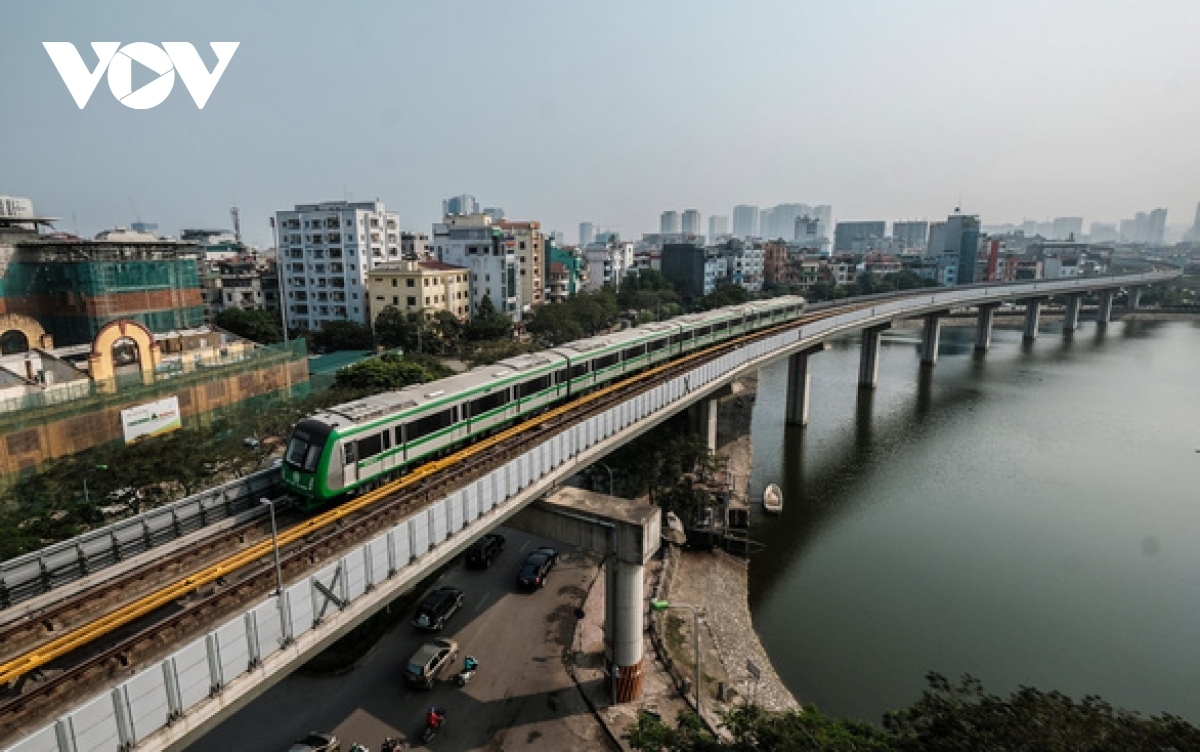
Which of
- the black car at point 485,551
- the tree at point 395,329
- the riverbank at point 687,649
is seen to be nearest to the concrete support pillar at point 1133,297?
the tree at point 395,329

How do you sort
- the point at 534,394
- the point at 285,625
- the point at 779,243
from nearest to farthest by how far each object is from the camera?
1. the point at 285,625
2. the point at 534,394
3. the point at 779,243

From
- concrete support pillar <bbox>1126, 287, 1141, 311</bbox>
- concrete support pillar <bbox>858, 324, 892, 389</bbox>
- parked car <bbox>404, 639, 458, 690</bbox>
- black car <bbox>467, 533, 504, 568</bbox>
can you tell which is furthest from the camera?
concrete support pillar <bbox>1126, 287, 1141, 311</bbox>

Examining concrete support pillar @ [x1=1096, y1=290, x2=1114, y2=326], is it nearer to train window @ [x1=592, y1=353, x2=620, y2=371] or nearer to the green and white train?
the green and white train

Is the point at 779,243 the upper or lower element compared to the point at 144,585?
upper

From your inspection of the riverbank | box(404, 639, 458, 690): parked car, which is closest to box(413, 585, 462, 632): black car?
box(404, 639, 458, 690): parked car

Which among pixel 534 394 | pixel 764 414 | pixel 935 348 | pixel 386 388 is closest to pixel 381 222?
pixel 386 388

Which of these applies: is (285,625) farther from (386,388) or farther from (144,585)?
(386,388)

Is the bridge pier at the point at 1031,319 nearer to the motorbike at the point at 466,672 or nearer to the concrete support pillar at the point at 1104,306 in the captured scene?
the concrete support pillar at the point at 1104,306
